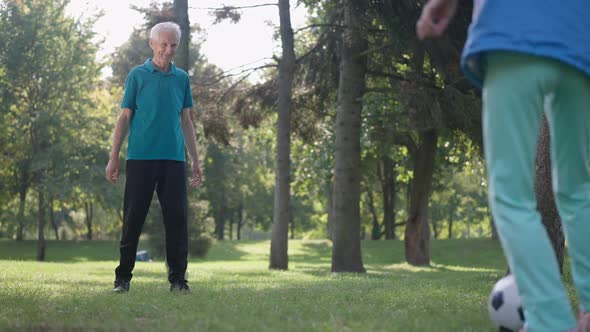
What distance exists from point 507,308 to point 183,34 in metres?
8.01

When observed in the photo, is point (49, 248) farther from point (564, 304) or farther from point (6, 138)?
point (564, 304)

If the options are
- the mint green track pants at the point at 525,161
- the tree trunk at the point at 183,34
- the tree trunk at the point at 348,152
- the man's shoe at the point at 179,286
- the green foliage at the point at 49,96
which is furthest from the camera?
the green foliage at the point at 49,96

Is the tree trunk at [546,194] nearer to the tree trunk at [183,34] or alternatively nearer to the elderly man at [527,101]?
the elderly man at [527,101]

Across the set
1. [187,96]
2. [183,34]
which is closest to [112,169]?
[187,96]

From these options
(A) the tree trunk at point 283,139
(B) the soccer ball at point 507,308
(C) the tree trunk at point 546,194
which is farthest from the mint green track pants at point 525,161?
(A) the tree trunk at point 283,139

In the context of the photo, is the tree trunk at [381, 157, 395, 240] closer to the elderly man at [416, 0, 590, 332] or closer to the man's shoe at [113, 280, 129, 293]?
the man's shoe at [113, 280, 129, 293]

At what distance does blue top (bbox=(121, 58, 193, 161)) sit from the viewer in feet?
21.1

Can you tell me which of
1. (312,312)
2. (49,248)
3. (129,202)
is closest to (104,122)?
(49,248)

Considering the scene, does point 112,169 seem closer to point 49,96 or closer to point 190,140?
point 190,140

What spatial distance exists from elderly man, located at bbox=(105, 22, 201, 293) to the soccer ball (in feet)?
11.4

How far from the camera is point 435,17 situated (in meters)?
3.34

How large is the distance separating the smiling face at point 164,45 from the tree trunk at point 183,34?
425 cm

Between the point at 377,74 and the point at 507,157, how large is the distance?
1402 centimetres

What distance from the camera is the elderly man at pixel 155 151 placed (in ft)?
21.1
